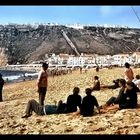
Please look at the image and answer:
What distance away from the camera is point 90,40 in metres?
167

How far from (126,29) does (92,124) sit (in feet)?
615

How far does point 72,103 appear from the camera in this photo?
8523 mm

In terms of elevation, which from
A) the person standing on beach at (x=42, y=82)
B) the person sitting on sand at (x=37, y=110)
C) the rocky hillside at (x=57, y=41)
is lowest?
the person sitting on sand at (x=37, y=110)

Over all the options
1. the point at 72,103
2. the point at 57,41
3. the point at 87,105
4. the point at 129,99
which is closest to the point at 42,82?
the point at 72,103

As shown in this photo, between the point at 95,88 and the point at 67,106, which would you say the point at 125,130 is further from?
the point at 95,88

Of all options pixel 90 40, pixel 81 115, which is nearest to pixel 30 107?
pixel 81 115

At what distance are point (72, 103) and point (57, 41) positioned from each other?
6158 inches

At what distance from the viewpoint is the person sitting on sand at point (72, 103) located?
840 centimetres

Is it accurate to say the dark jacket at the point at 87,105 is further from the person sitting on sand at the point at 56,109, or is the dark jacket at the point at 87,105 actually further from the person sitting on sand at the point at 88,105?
the person sitting on sand at the point at 56,109

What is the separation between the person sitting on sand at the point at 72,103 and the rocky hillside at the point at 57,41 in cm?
13597

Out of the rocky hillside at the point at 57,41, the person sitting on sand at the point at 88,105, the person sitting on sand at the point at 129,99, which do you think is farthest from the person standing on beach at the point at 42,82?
the rocky hillside at the point at 57,41

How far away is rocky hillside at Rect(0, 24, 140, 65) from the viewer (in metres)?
154

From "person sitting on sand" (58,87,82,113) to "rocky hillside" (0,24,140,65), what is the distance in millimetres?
135965

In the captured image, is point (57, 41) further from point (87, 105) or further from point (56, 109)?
point (87, 105)
